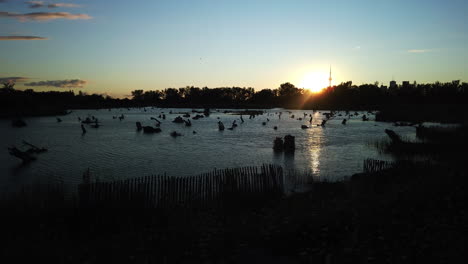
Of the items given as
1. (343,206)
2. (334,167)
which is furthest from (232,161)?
(343,206)

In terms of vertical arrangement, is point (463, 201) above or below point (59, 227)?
above

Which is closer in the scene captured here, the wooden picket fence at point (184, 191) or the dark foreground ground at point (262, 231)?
the dark foreground ground at point (262, 231)

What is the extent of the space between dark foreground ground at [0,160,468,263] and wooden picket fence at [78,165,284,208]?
0.41m

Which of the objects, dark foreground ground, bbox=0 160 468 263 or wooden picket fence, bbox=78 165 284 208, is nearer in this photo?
dark foreground ground, bbox=0 160 468 263

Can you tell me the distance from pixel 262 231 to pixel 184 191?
218 inches

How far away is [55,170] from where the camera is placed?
91.9 ft

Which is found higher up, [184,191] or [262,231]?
[184,191]

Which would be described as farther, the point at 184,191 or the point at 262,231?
the point at 184,191

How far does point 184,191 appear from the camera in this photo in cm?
1513

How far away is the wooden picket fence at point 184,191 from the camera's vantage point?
13539mm

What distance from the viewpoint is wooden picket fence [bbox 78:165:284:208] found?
→ 13.5 meters

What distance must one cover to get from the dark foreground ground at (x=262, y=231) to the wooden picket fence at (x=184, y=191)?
1.34 ft

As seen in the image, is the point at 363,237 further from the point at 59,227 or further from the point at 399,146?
the point at 399,146

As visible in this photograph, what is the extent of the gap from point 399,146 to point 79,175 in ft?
96.2
